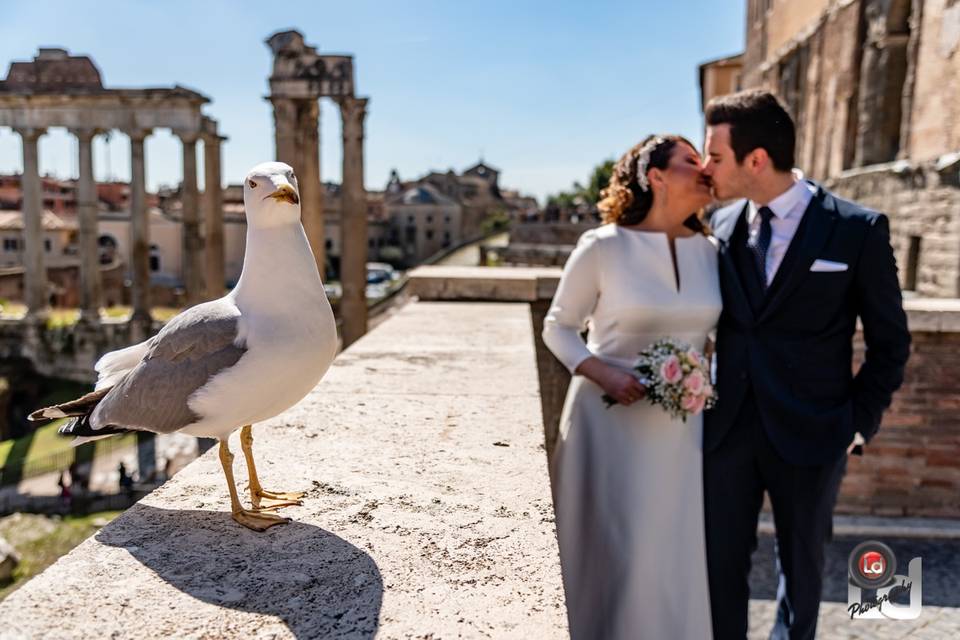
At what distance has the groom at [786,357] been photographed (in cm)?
303

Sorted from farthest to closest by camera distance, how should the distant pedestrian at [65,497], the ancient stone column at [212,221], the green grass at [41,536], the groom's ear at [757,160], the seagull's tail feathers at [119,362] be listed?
the ancient stone column at [212,221] → the distant pedestrian at [65,497] → the green grass at [41,536] → the groom's ear at [757,160] → the seagull's tail feathers at [119,362]

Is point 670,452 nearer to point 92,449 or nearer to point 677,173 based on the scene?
point 677,173

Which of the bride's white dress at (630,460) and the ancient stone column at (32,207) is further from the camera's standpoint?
the ancient stone column at (32,207)

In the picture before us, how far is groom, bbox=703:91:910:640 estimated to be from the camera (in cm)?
303

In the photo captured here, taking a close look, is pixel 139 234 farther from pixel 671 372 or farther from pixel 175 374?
pixel 175 374

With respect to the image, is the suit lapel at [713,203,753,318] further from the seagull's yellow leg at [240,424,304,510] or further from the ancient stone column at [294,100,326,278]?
the ancient stone column at [294,100,326,278]

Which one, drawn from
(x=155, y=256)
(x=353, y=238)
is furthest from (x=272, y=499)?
(x=155, y=256)

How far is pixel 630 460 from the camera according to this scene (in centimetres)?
319

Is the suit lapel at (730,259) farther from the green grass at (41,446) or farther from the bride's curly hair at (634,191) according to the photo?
the green grass at (41,446)

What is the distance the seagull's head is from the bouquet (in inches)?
62.3

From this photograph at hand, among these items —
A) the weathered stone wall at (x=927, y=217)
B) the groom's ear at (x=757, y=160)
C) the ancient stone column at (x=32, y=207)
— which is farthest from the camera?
the ancient stone column at (x=32, y=207)

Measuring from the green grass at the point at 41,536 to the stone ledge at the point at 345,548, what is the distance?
40.4 feet

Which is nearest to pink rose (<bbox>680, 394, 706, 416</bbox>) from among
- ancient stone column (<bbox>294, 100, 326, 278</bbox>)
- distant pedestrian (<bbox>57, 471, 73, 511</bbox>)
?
ancient stone column (<bbox>294, 100, 326, 278</bbox>)

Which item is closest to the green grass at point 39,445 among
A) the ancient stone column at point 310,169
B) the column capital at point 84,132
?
the ancient stone column at point 310,169
